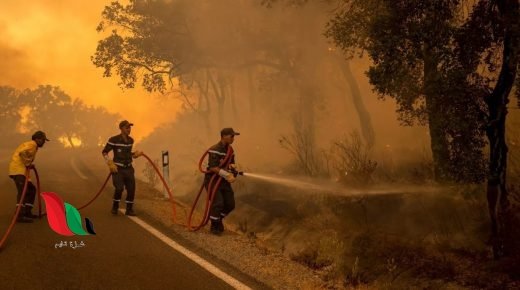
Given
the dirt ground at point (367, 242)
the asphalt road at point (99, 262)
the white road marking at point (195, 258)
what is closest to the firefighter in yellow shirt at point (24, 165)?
the asphalt road at point (99, 262)

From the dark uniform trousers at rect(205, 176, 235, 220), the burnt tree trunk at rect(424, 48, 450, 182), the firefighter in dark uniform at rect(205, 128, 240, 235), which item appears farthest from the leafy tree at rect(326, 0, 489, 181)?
the dark uniform trousers at rect(205, 176, 235, 220)

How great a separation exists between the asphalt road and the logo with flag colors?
148 millimetres

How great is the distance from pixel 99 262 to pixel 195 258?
1.27m

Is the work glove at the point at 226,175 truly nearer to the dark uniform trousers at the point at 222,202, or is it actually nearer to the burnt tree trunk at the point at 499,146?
the dark uniform trousers at the point at 222,202

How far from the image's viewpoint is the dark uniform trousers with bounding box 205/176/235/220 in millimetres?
7578

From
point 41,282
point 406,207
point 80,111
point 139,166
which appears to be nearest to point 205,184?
point 41,282

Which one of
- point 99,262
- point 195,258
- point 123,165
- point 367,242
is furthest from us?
point 123,165

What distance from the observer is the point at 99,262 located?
5.78m

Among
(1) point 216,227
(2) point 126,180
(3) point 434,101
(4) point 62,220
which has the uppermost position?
(3) point 434,101

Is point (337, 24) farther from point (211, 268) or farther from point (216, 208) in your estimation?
point (211, 268)

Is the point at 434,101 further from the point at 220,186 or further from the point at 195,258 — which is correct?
the point at 195,258

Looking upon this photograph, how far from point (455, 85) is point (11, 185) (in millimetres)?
12134

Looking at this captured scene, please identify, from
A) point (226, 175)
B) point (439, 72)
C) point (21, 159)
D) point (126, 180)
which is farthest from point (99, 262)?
point (439, 72)

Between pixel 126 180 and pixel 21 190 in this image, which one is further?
pixel 126 180
